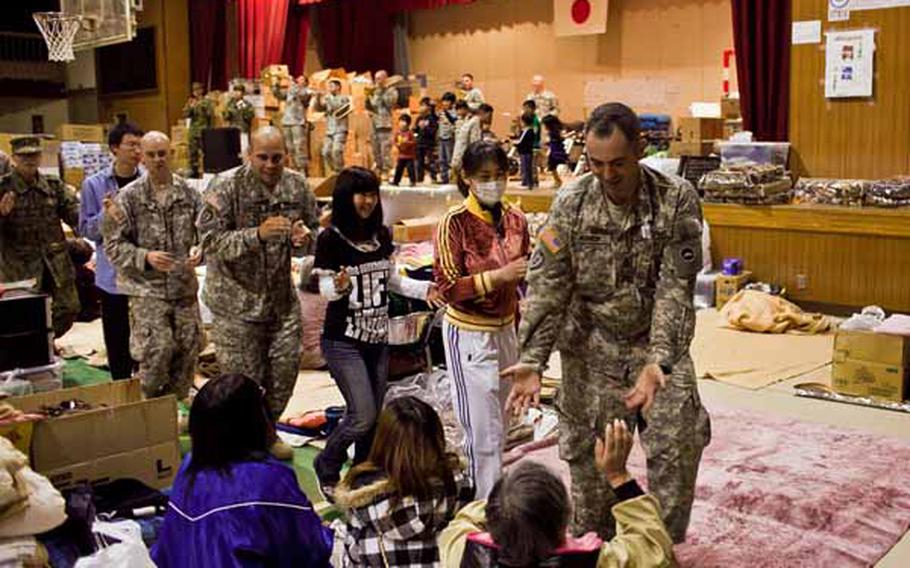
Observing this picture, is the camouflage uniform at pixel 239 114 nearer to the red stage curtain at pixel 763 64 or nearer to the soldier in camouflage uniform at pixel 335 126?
the soldier in camouflage uniform at pixel 335 126

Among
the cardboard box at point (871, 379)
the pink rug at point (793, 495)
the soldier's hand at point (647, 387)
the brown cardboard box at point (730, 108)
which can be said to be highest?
the brown cardboard box at point (730, 108)

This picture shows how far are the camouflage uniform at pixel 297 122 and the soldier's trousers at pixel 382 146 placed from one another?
1.26m

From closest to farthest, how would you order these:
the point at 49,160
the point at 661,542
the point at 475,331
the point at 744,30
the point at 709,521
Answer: the point at 661,542, the point at 475,331, the point at 709,521, the point at 744,30, the point at 49,160

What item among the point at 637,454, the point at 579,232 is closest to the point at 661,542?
the point at 579,232

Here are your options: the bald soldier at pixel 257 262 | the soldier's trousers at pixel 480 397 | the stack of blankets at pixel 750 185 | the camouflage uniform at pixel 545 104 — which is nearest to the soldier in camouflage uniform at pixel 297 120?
the camouflage uniform at pixel 545 104

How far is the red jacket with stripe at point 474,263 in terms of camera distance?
3771mm

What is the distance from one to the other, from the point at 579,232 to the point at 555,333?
0.30m

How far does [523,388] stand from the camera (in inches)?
115

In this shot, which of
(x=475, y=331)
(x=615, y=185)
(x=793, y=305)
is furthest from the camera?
(x=793, y=305)

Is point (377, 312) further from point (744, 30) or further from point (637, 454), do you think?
point (744, 30)

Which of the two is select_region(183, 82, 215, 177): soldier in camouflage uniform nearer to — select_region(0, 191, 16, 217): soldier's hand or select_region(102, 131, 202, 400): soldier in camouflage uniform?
select_region(0, 191, 16, 217): soldier's hand

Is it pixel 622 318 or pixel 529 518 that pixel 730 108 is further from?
pixel 529 518

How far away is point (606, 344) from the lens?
9.88 feet

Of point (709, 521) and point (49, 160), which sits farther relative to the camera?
point (49, 160)
